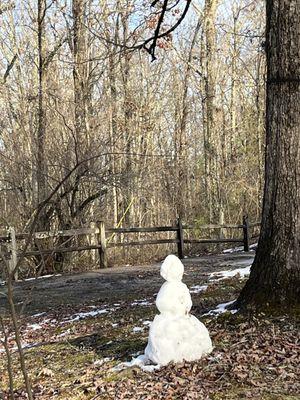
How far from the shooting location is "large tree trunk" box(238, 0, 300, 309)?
517 centimetres

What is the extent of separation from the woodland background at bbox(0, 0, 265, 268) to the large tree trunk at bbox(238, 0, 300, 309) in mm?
3143

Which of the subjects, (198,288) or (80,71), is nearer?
(198,288)

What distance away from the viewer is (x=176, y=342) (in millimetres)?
4543

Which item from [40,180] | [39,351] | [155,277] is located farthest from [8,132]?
[39,351]

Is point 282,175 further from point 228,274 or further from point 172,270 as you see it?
point 228,274

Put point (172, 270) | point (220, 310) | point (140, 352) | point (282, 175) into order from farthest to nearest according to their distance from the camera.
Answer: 1. point (220, 310)
2. point (282, 175)
3. point (140, 352)
4. point (172, 270)

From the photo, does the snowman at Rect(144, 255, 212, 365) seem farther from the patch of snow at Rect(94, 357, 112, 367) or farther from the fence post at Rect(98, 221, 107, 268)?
the fence post at Rect(98, 221, 107, 268)

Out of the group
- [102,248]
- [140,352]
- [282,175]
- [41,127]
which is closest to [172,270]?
[140,352]

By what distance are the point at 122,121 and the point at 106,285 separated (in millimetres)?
9472

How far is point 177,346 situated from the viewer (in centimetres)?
455

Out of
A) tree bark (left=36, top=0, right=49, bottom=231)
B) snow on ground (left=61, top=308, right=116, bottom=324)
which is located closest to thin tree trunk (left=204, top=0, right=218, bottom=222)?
tree bark (left=36, top=0, right=49, bottom=231)

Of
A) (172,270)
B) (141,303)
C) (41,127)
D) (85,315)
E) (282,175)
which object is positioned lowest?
(85,315)

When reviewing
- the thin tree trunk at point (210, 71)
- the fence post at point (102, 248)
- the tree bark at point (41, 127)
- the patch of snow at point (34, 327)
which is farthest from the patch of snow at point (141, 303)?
the thin tree trunk at point (210, 71)

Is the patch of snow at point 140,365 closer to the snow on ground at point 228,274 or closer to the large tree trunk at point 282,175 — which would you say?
the large tree trunk at point 282,175
